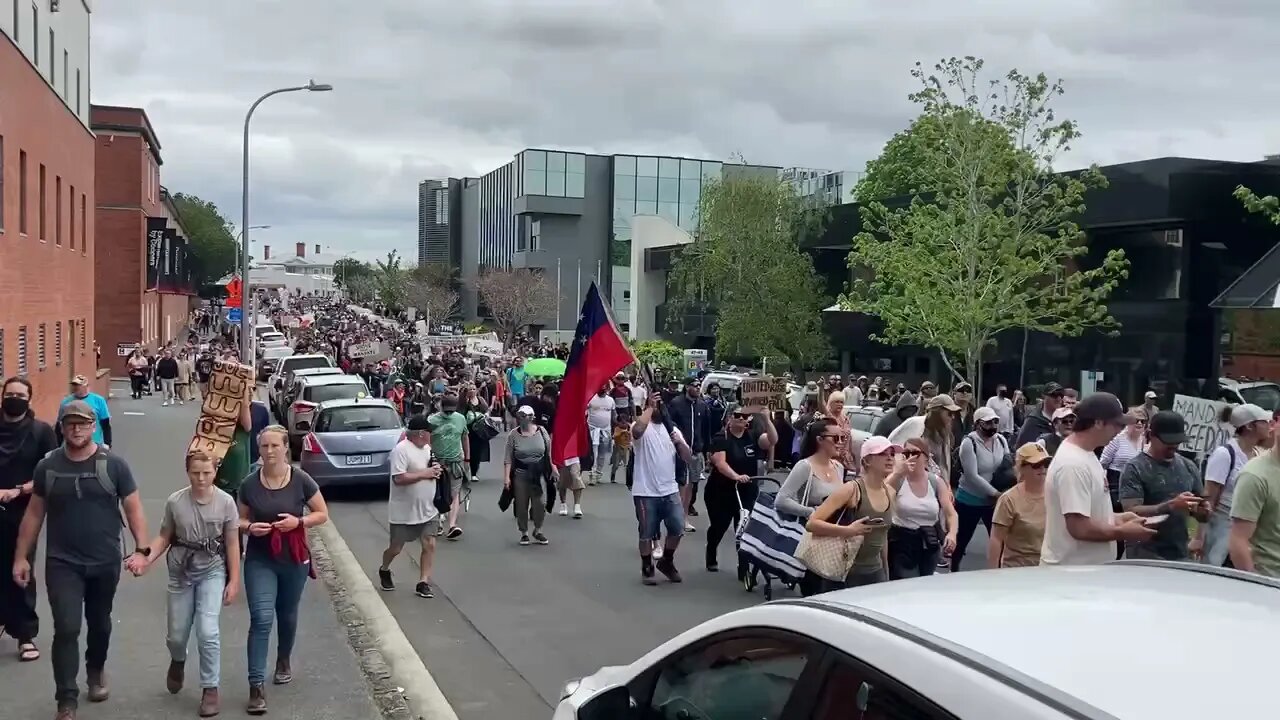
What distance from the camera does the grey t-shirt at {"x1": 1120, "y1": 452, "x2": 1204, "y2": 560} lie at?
748cm

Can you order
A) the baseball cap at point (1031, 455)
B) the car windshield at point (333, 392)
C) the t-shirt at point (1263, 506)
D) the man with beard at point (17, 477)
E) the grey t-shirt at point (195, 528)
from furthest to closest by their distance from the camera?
the car windshield at point (333, 392) < the man with beard at point (17, 477) < the baseball cap at point (1031, 455) < the grey t-shirt at point (195, 528) < the t-shirt at point (1263, 506)

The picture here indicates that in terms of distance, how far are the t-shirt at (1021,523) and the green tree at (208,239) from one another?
4468 inches

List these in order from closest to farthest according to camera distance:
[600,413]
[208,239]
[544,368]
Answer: [600,413], [544,368], [208,239]

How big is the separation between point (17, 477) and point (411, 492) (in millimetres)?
3245

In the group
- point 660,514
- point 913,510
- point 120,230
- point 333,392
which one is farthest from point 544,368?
point 120,230

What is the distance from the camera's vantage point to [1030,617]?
2791 millimetres

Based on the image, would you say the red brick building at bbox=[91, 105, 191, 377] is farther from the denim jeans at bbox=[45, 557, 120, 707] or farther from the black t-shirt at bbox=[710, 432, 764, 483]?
the denim jeans at bbox=[45, 557, 120, 707]

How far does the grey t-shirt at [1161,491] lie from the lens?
24.6ft

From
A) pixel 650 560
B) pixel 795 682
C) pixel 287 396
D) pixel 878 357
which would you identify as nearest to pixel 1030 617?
pixel 795 682

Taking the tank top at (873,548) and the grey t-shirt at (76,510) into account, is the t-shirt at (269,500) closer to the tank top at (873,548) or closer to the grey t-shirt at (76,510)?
the grey t-shirt at (76,510)

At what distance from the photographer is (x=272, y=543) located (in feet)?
24.2

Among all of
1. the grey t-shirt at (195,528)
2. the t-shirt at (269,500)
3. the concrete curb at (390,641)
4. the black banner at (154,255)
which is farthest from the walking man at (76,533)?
the black banner at (154,255)

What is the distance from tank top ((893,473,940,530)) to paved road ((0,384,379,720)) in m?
3.76

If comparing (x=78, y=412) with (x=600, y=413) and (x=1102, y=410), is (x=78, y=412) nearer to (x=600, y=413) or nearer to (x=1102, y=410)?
(x=1102, y=410)
